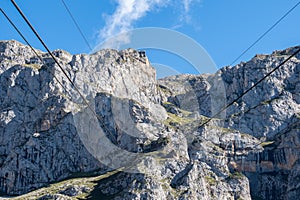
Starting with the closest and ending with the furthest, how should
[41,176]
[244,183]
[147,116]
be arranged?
1. [244,183]
2. [41,176]
3. [147,116]

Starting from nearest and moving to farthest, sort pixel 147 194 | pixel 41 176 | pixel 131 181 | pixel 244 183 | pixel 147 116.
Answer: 1. pixel 147 194
2. pixel 131 181
3. pixel 244 183
4. pixel 41 176
5. pixel 147 116

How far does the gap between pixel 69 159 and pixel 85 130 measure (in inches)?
609

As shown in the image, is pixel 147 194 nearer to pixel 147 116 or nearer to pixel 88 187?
pixel 88 187

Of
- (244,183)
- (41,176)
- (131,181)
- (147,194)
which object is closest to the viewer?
(147,194)

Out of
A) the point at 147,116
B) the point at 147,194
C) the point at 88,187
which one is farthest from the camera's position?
the point at 147,116

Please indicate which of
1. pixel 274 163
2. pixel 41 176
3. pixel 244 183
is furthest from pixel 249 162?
pixel 41 176

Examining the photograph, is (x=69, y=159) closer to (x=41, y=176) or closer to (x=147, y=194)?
(x=41, y=176)

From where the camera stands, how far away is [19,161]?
183625 millimetres

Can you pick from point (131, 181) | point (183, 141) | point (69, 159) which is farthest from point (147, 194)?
point (69, 159)

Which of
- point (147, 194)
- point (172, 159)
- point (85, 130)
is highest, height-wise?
point (85, 130)

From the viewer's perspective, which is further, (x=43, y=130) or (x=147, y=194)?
(x=43, y=130)

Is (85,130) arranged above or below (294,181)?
above

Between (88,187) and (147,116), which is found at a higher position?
(147,116)

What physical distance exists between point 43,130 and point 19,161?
70.8ft
